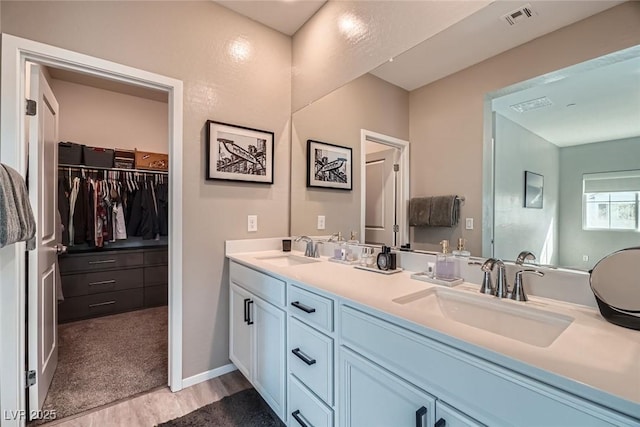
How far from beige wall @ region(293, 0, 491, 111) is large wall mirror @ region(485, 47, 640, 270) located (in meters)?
0.50

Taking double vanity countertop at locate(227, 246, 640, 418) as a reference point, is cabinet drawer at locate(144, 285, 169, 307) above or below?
below

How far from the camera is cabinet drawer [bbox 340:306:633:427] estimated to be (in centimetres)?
58

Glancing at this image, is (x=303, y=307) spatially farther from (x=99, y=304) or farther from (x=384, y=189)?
(x=99, y=304)

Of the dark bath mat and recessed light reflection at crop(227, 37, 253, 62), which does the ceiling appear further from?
the dark bath mat

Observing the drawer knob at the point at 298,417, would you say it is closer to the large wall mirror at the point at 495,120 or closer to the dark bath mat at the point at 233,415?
the dark bath mat at the point at 233,415

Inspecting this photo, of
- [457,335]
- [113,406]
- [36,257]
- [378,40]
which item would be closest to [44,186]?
[36,257]

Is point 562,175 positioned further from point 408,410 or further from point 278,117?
point 278,117

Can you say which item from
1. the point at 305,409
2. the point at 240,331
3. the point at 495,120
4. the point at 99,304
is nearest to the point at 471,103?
the point at 495,120

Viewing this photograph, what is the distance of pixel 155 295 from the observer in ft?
11.9

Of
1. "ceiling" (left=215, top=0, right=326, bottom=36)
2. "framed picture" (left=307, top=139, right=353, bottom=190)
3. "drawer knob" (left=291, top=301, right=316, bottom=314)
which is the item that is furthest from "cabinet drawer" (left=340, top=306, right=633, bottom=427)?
"ceiling" (left=215, top=0, right=326, bottom=36)

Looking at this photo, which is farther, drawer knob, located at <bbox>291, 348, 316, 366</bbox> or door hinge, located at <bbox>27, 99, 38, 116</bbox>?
door hinge, located at <bbox>27, 99, 38, 116</bbox>

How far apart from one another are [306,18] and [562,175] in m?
2.05

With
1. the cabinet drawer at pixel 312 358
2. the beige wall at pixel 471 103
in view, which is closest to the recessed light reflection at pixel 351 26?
the beige wall at pixel 471 103

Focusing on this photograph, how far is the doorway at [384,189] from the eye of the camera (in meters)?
1.63
